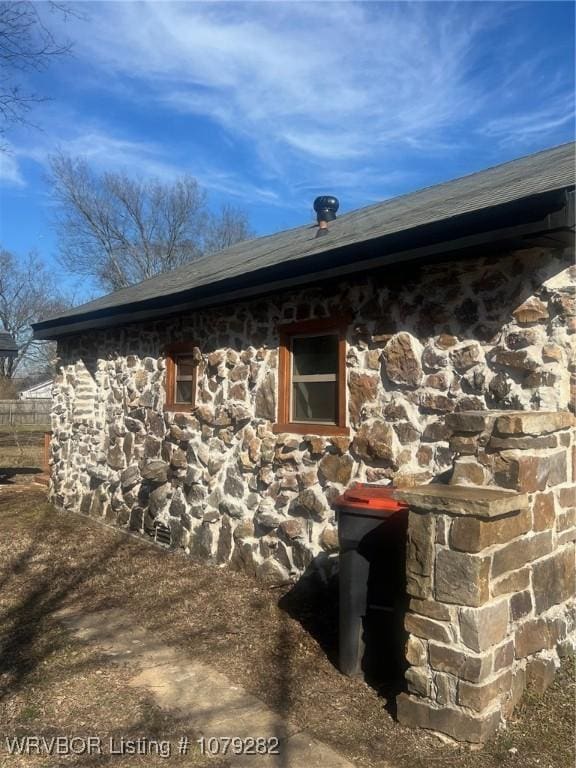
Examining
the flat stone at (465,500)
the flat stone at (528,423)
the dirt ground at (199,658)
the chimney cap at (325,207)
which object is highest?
the chimney cap at (325,207)

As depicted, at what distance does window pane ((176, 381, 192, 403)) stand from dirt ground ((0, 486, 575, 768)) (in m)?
1.81

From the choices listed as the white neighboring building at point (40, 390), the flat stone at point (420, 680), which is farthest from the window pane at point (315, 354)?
the white neighboring building at point (40, 390)

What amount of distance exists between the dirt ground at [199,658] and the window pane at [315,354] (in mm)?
1998

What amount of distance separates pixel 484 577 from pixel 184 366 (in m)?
5.30

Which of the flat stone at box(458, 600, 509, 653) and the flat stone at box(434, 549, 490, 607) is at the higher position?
the flat stone at box(434, 549, 490, 607)

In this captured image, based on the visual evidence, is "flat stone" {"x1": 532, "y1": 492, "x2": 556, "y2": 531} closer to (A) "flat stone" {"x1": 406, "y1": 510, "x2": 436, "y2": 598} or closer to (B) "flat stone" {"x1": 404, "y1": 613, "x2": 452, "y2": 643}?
(A) "flat stone" {"x1": 406, "y1": 510, "x2": 436, "y2": 598}

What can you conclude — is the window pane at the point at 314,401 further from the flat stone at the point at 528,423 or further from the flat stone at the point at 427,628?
the flat stone at the point at 427,628

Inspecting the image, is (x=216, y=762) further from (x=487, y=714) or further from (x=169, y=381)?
(x=169, y=381)

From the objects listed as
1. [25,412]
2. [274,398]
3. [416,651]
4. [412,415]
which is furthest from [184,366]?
[25,412]

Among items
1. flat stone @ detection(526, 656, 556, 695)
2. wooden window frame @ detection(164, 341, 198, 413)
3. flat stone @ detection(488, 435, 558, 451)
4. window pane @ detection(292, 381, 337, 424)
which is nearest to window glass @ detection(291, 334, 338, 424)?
window pane @ detection(292, 381, 337, 424)

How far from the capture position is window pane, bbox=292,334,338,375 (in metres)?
5.95

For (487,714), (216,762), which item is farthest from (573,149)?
(216,762)

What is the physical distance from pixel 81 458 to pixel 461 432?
737cm

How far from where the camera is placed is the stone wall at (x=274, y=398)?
4.49 meters
